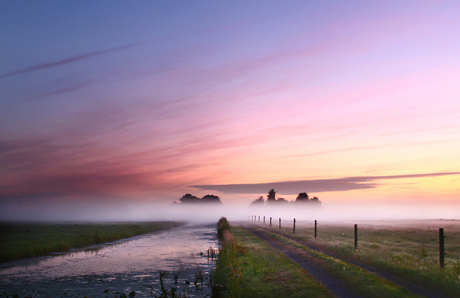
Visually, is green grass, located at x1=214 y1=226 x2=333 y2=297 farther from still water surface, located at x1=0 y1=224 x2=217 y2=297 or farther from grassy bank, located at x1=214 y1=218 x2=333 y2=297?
still water surface, located at x1=0 y1=224 x2=217 y2=297

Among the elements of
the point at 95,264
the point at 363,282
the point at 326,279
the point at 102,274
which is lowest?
the point at 95,264

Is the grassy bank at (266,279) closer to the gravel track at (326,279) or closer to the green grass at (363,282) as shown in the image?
the gravel track at (326,279)

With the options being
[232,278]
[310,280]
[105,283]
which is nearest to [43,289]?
[105,283]

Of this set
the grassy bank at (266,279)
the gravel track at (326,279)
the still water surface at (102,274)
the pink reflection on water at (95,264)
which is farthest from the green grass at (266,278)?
the pink reflection on water at (95,264)

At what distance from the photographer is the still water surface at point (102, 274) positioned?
16031 mm

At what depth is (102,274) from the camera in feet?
67.1

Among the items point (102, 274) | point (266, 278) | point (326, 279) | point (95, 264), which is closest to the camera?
point (326, 279)

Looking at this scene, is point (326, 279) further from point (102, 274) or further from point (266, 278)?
point (102, 274)

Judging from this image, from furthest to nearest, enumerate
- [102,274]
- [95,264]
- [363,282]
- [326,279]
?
[95,264] < [102,274] < [326,279] < [363,282]

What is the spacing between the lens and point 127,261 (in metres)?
25.5

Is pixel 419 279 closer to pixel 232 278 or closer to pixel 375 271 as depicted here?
pixel 375 271

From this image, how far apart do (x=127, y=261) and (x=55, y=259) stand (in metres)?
7.40

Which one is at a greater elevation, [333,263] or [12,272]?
[333,263]

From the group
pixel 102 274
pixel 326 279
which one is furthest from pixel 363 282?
pixel 102 274
